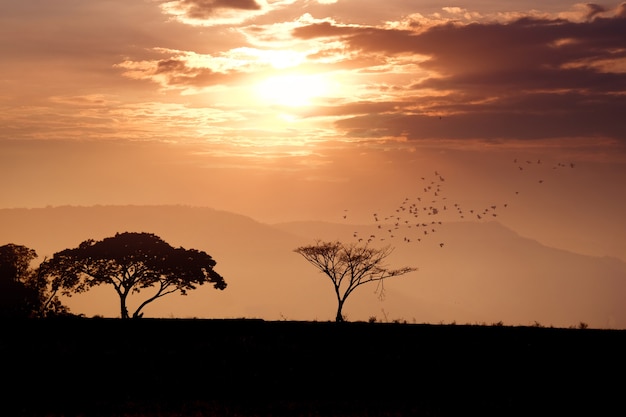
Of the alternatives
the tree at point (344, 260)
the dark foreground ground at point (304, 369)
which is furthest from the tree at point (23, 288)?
the dark foreground ground at point (304, 369)

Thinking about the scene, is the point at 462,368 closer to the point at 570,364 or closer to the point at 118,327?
the point at 570,364

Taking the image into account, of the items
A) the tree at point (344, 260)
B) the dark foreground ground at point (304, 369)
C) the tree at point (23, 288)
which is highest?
the tree at point (344, 260)

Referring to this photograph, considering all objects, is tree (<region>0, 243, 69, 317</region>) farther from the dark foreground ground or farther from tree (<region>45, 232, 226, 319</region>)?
the dark foreground ground

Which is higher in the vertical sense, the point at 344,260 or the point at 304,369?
the point at 344,260

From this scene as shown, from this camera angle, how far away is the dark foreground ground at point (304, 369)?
37344 millimetres

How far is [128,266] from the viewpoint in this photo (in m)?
89.9

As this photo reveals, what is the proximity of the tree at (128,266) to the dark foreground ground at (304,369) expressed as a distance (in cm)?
3257

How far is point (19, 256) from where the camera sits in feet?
289

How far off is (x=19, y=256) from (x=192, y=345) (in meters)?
46.1

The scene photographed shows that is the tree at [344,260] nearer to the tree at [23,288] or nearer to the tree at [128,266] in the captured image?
the tree at [128,266]

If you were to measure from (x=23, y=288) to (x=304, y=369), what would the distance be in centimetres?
5065

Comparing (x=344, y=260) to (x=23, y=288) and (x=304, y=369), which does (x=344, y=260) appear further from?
(x=304, y=369)

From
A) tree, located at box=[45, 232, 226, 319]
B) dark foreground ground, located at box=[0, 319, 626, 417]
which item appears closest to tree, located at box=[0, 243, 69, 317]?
tree, located at box=[45, 232, 226, 319]

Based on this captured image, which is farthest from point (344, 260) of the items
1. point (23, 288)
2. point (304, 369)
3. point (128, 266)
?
point (304, 369)
